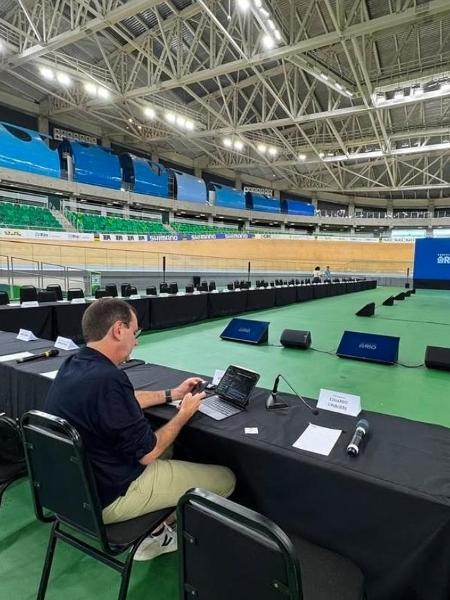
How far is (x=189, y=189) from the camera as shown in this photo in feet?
73.2

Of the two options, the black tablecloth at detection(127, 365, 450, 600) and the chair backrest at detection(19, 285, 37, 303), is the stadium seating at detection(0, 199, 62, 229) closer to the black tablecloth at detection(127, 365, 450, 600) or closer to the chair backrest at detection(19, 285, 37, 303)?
the chair backrest at detection(19, 285, 37, 303)

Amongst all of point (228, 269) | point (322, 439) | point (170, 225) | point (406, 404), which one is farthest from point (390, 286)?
point (322, 439)

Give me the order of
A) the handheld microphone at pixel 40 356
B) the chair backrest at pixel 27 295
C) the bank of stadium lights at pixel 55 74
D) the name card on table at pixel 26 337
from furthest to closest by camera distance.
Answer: the bank of stadium lights at pixel 55 74, the chair backrest at pixel 27 295, the name card on table at pixel 26 337, the handheld microphone at pixel 40 356

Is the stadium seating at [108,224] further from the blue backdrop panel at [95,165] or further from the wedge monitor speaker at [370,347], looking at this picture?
the wedge monitor speaker at [370,347]

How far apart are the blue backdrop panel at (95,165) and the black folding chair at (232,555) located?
1972cm

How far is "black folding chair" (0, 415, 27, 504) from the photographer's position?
160 cm

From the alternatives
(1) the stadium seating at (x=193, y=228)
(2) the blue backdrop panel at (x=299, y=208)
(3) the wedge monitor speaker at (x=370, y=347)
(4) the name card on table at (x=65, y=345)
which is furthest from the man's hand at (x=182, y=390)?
(2) the blue backdrop panel at (x=299, y=208)

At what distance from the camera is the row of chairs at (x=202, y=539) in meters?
0.68

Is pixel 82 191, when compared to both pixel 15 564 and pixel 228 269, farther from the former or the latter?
pixel 15 564

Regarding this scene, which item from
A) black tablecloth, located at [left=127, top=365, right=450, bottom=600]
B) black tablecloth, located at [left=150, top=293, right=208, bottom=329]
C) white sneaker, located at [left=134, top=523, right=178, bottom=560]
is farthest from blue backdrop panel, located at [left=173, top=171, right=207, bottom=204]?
white sneaker, located at [left=134, top=523, right=178, bottom=560]

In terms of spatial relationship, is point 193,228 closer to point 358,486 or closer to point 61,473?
point 61,473

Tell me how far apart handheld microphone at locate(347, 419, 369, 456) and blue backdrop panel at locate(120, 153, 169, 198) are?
2053 cm

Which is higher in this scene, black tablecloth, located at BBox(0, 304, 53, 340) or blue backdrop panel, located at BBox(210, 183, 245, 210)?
blue backdrop panel, located at BBox(210, 183, 245, 210)

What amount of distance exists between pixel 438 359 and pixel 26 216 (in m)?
16.4
